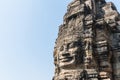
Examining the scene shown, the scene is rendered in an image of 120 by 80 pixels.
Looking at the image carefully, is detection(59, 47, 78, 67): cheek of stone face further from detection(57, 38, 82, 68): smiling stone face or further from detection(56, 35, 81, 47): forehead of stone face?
detection(56, 35, 81, 47): forehead of stone face

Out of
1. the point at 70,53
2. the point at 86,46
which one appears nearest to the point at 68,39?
the point at 70,53

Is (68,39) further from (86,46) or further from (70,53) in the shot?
(86,46)

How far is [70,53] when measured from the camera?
31.5 m

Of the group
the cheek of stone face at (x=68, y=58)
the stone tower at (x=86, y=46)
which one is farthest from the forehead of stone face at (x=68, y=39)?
the cheek of stone face at (x=68, y=58)

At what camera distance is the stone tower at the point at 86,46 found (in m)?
30.6

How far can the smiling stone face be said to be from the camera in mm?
31014

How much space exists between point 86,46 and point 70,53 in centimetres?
169

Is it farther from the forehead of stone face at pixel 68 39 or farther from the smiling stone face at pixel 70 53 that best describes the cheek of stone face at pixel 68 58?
the forehead of stone face at pixel 68 39

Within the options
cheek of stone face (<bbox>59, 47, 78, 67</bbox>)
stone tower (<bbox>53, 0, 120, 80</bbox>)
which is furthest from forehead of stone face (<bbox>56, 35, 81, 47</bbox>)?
cheek of stone face (<bbox>59, 47, 78, 67</bbox>)

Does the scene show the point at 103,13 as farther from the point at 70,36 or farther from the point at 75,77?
the point at 75,77

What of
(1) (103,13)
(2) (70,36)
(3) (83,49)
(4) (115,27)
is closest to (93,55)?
(3) (83,49)

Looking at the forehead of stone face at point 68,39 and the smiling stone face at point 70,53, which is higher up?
the forehead of stone face at point 68,39

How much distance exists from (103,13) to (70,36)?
Answer: 665 centimetres

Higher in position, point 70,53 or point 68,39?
point 68,39
